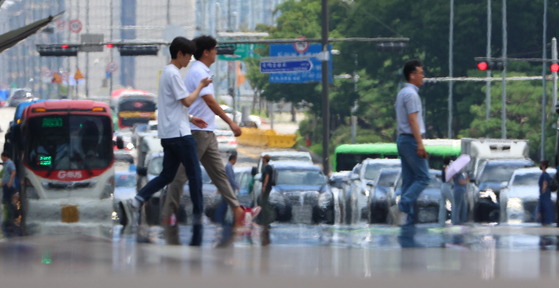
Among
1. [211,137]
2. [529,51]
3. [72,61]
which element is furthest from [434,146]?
[72,61]

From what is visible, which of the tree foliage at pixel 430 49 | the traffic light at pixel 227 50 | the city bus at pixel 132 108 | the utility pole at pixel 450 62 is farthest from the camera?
the city bus at pixel 132 108

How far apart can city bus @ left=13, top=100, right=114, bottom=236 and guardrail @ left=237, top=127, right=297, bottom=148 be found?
1681 inches

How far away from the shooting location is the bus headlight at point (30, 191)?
18812 mm

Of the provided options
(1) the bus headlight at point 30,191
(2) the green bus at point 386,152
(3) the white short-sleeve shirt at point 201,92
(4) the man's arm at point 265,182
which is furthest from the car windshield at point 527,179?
(2) the green bus at point 386,152

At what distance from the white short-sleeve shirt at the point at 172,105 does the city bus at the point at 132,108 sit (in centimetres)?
5386

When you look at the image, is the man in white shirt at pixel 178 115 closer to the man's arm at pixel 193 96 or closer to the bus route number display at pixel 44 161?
the man's arm at pixel 193 96

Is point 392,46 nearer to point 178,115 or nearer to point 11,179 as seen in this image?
point 11,179

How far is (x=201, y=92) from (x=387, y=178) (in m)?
10.8

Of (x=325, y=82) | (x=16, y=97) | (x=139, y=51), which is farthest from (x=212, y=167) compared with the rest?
(x=16, y=97)

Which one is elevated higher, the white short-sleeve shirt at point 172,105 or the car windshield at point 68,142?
the white short-sleeve shirt at point 172,105

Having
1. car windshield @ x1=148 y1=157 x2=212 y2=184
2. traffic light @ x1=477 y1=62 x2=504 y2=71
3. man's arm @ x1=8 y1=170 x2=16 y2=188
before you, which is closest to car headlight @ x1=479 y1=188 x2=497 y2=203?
car windshield @ x1=148 y1=157 x2=212 y2=184

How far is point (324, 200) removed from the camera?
17.0 m

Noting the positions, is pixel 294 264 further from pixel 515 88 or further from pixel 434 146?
pixel 515 88

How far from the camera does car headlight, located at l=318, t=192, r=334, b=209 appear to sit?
1691cm
